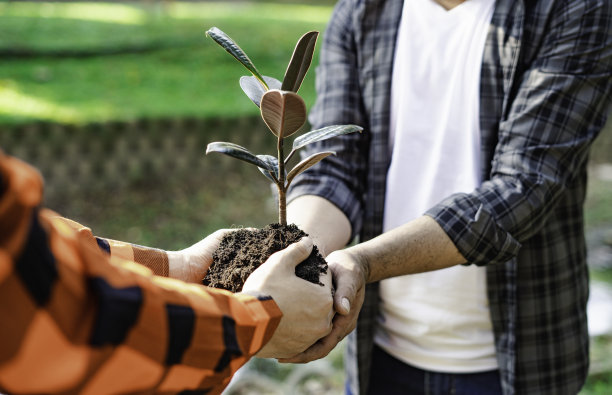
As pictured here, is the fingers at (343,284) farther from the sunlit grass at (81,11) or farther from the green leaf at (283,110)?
the sunlit grass at (81,11)

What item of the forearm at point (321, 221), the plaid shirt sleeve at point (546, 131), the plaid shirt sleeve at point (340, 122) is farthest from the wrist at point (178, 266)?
the plaid shirt sleeve at point (546, 131)

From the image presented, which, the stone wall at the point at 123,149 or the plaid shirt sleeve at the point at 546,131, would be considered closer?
the plaid shirt sleeve at the point at 546,131

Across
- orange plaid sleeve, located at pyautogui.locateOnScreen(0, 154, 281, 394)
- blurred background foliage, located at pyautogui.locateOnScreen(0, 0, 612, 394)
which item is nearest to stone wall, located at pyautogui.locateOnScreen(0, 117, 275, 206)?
blurred background foliage, located at pyautogui.locateOnScreen(0, 0, 612, 394)

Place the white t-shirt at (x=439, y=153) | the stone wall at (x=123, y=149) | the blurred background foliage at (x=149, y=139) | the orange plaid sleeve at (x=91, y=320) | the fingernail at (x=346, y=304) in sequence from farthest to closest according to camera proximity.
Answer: the stone wall at (x=123, y=149) < the blurred background foliage at (x=149, y=139) < the white t-shirt at (x=439, y=153) < the fingernail at (x=346, y=304) < the orange plaid sleeve at (x=91, y=320)

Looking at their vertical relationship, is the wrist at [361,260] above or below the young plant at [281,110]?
below

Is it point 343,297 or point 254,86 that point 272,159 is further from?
point 343,297

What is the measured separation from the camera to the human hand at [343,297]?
117cm

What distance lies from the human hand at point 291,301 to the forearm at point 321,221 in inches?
11.7

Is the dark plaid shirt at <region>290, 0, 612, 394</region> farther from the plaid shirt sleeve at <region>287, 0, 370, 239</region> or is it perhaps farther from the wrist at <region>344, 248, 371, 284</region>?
the wrist at <region>344, 248, 371, 284</region>

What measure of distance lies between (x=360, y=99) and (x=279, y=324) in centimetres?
84

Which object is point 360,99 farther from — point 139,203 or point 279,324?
point 139,203

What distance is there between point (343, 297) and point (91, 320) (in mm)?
543

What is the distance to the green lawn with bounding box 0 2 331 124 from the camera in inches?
187

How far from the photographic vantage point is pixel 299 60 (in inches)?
47.1
